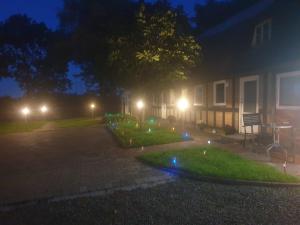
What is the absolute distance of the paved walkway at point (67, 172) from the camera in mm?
6328

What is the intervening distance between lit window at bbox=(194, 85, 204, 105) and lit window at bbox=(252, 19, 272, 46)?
16.4 feet

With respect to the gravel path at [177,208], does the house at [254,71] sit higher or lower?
higher

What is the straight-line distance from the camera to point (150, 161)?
825cm

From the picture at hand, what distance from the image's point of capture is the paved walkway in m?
6.33

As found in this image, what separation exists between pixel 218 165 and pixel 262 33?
689 centimetres

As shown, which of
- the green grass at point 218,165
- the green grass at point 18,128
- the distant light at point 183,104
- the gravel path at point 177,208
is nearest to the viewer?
the gravel path at point 177,208

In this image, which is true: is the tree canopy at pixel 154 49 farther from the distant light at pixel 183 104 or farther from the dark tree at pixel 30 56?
the dark tree at pixel 30 56

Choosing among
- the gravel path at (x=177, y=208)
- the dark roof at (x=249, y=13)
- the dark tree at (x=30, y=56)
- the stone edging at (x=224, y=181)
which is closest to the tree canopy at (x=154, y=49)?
the dark roof at (x=249, y=13)

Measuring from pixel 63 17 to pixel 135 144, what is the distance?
103ft

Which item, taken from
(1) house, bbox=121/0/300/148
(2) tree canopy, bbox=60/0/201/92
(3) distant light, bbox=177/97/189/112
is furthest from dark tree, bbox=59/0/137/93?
(1) house, bbox=121/0/300/148

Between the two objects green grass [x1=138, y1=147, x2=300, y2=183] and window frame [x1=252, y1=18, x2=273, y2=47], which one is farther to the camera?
window frame [x1=252, y1=18, x2=273, y2=47]

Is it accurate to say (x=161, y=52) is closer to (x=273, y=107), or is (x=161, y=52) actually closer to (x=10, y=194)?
(x=273, y=107)

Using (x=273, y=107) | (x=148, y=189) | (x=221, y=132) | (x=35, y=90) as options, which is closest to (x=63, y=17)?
(x=35, y=90)

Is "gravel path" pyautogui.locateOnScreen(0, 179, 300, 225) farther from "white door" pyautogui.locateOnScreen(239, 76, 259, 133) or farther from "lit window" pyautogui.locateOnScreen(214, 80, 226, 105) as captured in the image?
"lit window" pyautogui.locateOnScreen(214, 80, 226, 105)
